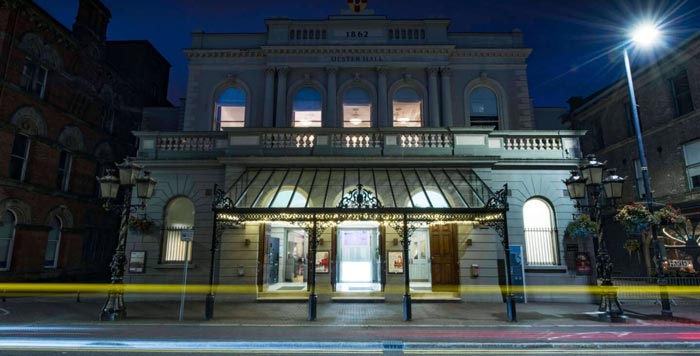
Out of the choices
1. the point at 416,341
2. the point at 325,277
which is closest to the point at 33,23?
the point at 325,277

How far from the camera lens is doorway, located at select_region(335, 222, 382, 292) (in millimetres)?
16953

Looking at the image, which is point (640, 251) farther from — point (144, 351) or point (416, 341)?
point (144, 351)

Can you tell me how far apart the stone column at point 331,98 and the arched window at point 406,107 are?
3381 millimetres

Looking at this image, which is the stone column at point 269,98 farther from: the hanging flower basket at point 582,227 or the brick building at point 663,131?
the brick building at point 663,131

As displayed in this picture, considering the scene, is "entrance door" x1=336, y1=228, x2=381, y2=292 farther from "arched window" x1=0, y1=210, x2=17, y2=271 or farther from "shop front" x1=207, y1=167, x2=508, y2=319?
"arched window" x1=0, y1=210, x2=17, y2=271

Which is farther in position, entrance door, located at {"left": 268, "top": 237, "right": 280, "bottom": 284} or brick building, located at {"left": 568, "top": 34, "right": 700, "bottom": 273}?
brick building, located at {"left": 568, "top": 34, "right": 700, "bottom": 273}

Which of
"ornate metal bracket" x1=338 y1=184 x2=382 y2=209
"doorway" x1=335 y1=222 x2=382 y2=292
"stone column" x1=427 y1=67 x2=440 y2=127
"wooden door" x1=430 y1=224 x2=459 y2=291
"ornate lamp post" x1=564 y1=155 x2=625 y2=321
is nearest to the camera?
"ornate lamp post" x1=564 y1=155 x2=625 y2=321

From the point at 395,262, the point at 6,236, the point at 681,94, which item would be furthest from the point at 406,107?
the point at 6,236

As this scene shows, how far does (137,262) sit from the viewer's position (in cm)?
1619

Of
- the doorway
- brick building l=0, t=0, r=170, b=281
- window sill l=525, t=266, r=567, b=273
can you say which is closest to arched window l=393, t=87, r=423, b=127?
the doorway

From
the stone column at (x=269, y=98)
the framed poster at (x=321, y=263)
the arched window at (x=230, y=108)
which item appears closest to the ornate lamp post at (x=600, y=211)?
the framed poster at (x=321, y=263)

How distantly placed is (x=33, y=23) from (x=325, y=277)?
71.2 feet

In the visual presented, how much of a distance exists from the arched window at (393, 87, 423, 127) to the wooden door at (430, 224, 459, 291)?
258 inches

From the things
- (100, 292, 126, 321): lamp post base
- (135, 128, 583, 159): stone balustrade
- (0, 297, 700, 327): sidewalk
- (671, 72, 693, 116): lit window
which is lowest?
(0, 297, 700, 327): sidewalk
